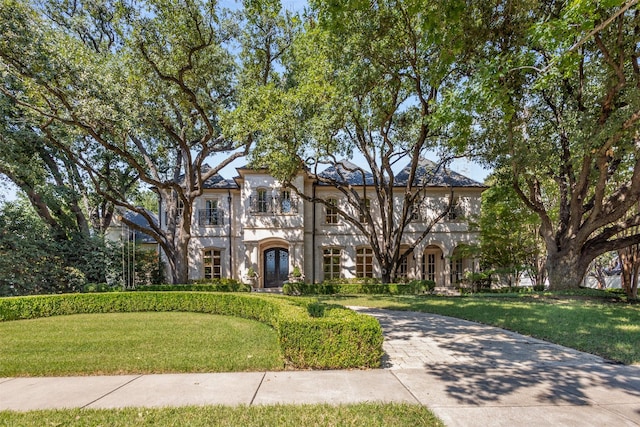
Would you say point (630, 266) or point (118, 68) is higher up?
point (118, 68)

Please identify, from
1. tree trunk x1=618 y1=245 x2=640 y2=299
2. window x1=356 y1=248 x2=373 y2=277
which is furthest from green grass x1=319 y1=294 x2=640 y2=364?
window x1=356 y1=248 x2=373 y2=277

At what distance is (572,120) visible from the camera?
11508 millimetres

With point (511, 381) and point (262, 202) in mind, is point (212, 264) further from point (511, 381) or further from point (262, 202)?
point (511, 381)

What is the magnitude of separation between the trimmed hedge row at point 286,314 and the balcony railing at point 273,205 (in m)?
9.24

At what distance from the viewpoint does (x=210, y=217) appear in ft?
72.4

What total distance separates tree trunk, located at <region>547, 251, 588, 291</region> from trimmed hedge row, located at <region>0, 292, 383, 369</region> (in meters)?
11.3

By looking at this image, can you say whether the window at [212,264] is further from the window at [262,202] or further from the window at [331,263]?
the window at [331,263]

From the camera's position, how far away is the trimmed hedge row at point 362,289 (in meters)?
17.6

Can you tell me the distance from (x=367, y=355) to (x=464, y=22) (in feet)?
31.7

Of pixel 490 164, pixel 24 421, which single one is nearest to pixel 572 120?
pixel 490 164

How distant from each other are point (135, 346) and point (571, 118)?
14421 millimetres

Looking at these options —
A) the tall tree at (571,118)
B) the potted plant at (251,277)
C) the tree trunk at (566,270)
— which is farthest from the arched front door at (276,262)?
the tree trunk at (566,270)

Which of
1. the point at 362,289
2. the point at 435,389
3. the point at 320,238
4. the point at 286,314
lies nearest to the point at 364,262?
the point at 320,238

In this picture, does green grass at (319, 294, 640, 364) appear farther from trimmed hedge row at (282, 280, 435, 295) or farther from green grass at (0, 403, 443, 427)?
trimmed hedge row at (282, 280, 435, 295)
